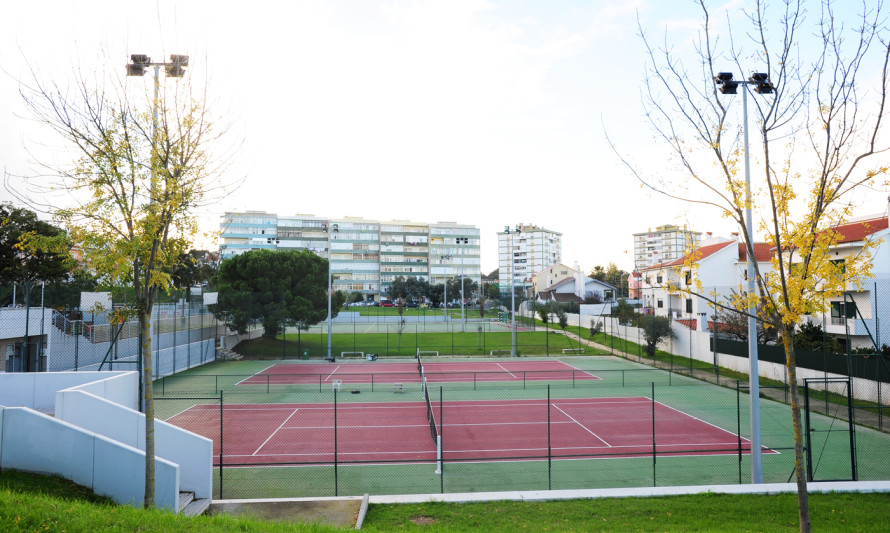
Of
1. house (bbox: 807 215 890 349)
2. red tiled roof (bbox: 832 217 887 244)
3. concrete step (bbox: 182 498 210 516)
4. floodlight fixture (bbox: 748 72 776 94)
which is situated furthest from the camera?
red tiled roof (bbox: 832 217 887 244)

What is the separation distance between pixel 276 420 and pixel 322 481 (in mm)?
7206

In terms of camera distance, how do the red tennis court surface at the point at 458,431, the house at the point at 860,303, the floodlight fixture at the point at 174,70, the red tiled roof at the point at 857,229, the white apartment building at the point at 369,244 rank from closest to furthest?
the floodlight fixture at the point at 174,70, the red tennis court surface at the point at 458,431, the house at the point at 860,303, the red tiled roof at the point at 857,229, the white apartment building at the point at 369,244

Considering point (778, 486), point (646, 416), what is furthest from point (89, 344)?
point (778, 486)

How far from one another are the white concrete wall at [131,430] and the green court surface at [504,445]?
55cm

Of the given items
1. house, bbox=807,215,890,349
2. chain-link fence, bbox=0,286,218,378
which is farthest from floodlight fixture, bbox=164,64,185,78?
house, bbox=807,215,890,349

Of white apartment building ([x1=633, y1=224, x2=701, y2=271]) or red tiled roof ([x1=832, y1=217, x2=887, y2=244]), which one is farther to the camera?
white apartment building ([x1=633, y1=224, x2=701, y2=271])

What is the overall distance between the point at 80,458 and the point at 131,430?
137 centimetres

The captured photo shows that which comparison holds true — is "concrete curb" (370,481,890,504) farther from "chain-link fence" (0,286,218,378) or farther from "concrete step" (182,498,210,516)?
"chain-link fence" (0,286,218,378)

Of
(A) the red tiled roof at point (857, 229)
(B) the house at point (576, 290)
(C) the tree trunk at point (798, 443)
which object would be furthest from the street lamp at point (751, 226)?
(B) the house at point (576, 290)

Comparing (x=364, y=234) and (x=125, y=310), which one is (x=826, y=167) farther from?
(x=364, y=234)

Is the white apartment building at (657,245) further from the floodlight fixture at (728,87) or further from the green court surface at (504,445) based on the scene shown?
the floodlight fixture at (728,87)

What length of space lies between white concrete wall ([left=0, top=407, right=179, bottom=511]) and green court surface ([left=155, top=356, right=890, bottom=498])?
1570 millimetres

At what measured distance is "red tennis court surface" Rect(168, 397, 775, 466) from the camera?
15156mm

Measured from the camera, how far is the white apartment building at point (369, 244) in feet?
332
